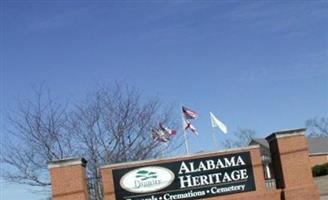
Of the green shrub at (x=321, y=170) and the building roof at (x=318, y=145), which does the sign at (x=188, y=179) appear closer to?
the green shrub at (x=321, y=170)

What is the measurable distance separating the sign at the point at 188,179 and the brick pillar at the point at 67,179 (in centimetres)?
121

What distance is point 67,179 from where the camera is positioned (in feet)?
69.5

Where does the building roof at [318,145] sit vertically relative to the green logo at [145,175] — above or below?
above

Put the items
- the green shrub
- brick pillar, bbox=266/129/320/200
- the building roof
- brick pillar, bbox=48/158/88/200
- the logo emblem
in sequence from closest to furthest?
brick pillar, bbox=48/158/88/200
the logo emblem
brick pillar, bbox=266/129/320/200
the green shrub
the building roof

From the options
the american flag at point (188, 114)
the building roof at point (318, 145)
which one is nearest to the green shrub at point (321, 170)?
the building roof at point (318, 145)

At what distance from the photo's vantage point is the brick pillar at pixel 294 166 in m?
22.1

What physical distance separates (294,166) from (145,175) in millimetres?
5260

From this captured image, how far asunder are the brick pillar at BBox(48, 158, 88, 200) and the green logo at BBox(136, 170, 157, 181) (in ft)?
6.35

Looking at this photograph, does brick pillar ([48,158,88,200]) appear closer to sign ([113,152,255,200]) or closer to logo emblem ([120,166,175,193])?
sign ([113,152,255,200])

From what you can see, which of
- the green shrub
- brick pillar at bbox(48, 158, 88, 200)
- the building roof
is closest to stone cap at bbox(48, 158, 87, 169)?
brick pillar at bbox(48, 158, 88, 200)

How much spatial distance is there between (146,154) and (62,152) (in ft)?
13.7

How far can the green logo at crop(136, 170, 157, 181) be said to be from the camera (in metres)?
Result: 21.7

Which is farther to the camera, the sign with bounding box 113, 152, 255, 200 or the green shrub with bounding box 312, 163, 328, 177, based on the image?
the green shrub with bounding box 312, 163, 328, 177

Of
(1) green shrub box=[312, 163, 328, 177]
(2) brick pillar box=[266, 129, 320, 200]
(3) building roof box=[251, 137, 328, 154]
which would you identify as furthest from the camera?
(3) building roof box=[251, 137, 328, 154]
